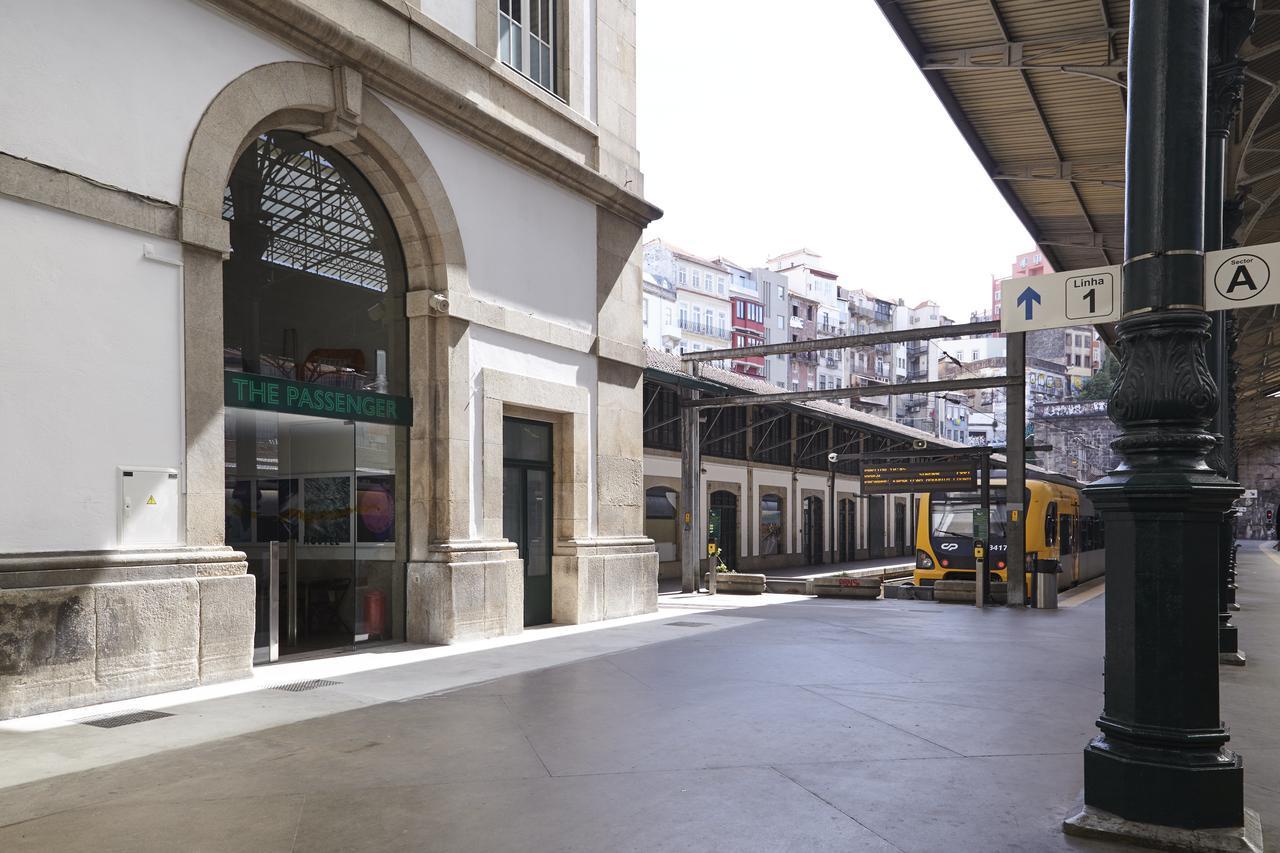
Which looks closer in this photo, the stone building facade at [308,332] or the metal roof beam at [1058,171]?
the stone building facade at [308,332]

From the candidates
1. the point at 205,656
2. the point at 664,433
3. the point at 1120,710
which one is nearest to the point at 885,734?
the point at 1120,710

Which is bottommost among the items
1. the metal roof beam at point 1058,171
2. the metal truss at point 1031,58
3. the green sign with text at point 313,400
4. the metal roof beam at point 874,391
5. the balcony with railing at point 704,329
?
the green sign with text at point 313,400

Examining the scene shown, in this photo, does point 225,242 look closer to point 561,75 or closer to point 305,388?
point 305,388

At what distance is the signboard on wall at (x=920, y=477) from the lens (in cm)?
1992

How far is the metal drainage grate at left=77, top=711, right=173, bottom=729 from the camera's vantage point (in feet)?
23.9

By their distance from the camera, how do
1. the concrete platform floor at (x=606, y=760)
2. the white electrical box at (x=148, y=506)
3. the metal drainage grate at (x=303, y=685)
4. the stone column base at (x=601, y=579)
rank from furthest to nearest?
the stone column base at (x=601, y=579), the metal drainage grate at (x=303, y=685), the white electrical box at (x=148, y=506), the concrete platform floor at (x=606, y=760)

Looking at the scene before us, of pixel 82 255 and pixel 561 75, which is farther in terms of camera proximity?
pixel 561 75

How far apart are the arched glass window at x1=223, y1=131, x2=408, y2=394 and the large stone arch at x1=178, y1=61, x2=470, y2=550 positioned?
0.21 metres

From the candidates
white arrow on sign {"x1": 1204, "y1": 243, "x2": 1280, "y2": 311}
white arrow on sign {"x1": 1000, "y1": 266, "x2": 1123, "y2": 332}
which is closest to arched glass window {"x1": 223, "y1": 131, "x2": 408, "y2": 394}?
white arrow on sign {"x1": 1000, "y1": 266, "x2": 1123, "y2": 332}

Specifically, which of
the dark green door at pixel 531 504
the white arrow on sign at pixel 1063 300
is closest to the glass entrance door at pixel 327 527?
the dark green door at pixel 531 504

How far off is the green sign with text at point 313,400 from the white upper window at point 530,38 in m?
5.23

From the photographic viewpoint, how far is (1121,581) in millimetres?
4848

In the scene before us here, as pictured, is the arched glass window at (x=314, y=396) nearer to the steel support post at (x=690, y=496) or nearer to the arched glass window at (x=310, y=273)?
the arched glass window at (x=310, y=273)

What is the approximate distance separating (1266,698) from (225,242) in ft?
33.5
